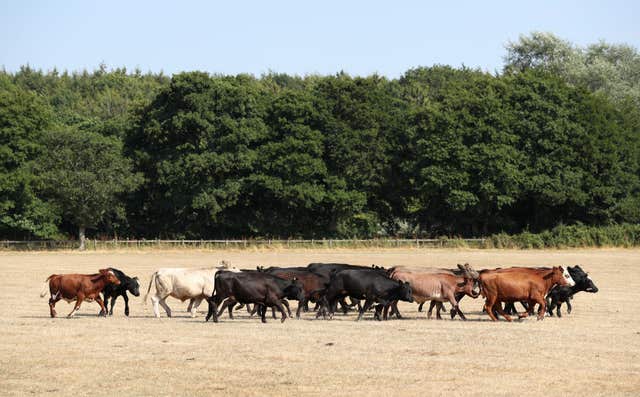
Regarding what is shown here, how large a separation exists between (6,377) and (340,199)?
66.5 m

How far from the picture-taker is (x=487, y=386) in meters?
17.8

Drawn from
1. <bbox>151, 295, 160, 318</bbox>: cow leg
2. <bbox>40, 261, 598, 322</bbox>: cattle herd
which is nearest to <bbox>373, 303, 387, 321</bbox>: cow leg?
<bbox>40, 261, 598, 322</bbox>: cattle herd

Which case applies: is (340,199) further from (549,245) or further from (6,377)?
(6,377)

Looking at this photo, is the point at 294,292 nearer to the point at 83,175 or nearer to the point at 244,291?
the point at 244,291

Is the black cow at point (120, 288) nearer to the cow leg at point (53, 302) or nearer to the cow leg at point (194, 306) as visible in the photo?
the cow leg at point (53, 302)

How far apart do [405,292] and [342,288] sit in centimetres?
187

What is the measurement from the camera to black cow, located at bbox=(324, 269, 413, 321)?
93.8ft

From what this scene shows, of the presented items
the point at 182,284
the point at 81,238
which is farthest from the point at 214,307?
the point at 81,238

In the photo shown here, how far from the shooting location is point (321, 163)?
8581 cm

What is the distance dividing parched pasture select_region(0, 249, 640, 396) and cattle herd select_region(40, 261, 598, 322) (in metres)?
0.53

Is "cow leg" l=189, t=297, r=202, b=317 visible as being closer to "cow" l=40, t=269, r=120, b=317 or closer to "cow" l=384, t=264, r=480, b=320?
"cow" l=40, t=269, r=120, b=317

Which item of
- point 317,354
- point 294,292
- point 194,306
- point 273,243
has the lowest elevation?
point 317,354

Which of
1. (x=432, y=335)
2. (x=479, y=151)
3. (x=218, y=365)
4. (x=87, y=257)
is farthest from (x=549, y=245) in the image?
(x=218, y=365)

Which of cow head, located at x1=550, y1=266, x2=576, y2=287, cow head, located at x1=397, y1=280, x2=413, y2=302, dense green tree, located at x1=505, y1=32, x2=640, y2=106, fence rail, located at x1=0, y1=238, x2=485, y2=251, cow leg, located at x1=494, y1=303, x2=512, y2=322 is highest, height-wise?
dense green tree, located at x1=505, y1=32, x2=640, y2=106
